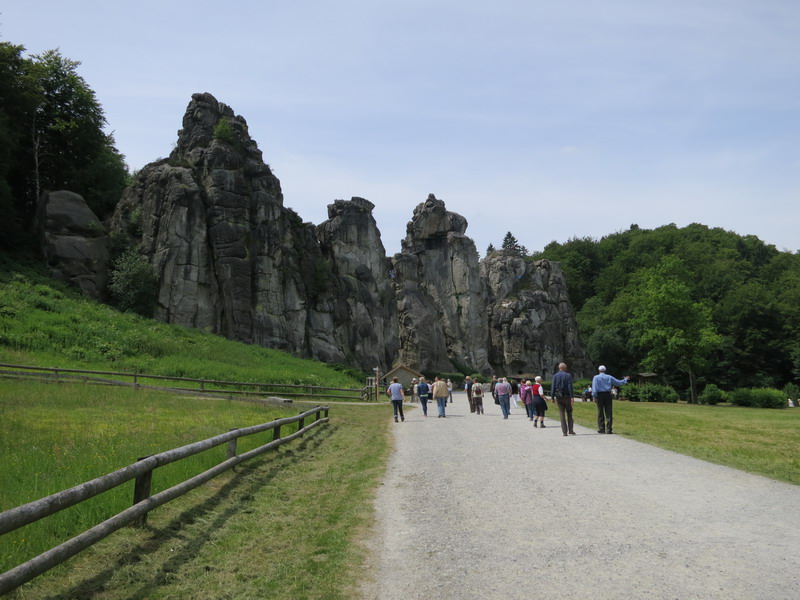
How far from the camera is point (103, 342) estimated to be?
113 feet

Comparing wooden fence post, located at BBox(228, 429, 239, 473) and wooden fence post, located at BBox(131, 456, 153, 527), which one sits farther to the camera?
wooden fence post, located at BBox(228, 429, 239, 473)

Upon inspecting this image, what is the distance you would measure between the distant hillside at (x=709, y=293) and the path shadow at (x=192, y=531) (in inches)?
2076

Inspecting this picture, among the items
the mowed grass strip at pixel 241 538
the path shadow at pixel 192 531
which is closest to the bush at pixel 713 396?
the mowed grass strip at pixel 241 538

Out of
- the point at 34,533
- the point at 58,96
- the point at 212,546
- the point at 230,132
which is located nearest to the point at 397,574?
the point at 212,546

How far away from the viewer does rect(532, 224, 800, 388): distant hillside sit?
2985 inches

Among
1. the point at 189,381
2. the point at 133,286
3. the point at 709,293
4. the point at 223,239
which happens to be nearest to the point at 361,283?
the point at 223,239

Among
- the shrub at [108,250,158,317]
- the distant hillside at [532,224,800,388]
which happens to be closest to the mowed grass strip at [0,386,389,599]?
the shrub at [108,250,158,317]

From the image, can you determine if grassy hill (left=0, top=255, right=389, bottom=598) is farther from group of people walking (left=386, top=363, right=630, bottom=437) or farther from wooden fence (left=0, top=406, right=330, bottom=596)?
group of people walking (left=386, top=363, right=630, bottom=437)

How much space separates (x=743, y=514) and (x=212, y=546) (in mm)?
6413

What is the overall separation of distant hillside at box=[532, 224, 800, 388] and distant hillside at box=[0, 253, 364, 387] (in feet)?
127

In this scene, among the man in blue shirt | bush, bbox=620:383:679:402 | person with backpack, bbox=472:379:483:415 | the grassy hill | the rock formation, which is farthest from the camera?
the rock formation

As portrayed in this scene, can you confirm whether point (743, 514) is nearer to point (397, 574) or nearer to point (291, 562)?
point (397, 574)

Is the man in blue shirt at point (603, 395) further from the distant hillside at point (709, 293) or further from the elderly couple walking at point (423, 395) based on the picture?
the distant hillside at point (709, 293)

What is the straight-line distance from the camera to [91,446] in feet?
34.9
